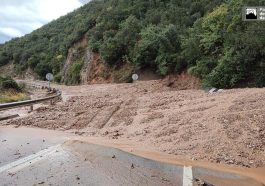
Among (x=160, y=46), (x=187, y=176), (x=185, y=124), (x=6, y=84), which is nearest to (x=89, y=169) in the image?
(x=187, y=176)

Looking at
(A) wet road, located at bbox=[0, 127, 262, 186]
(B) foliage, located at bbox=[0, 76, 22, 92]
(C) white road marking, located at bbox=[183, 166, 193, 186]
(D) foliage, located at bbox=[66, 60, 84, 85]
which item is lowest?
(C) white road marking, located at bbox=[183, 166, 193, 186]

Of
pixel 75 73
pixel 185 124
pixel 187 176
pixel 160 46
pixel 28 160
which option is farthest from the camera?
pixel 75 73

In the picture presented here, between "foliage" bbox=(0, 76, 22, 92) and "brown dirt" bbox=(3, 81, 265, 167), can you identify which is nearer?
"brown dirt" bbox=(3, 81, 265, 167)

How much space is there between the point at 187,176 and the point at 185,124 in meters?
5.09

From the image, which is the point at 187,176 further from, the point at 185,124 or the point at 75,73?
the point at 75,73

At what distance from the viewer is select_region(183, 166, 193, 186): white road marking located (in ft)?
25.4

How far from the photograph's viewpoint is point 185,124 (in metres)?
13.3

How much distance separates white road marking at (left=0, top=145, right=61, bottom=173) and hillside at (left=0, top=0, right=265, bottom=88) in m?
19.7

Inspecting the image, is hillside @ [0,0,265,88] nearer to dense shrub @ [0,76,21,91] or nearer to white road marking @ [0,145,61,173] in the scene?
dense shrub @ [0,76,21,91]

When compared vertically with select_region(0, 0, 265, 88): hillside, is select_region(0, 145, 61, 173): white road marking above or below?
below

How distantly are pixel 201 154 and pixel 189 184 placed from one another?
2870 mm

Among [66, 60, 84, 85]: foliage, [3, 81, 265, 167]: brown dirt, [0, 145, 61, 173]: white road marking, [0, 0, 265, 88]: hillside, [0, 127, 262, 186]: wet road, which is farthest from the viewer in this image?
[66, 60, 84, 85]: foliage

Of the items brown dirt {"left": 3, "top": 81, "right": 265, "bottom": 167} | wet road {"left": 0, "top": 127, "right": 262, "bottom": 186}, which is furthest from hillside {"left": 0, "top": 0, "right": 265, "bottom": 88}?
wet road {"left": 0, "top": 127, "right": 262, "bottom": 186}

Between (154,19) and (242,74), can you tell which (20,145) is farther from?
(154,19)
